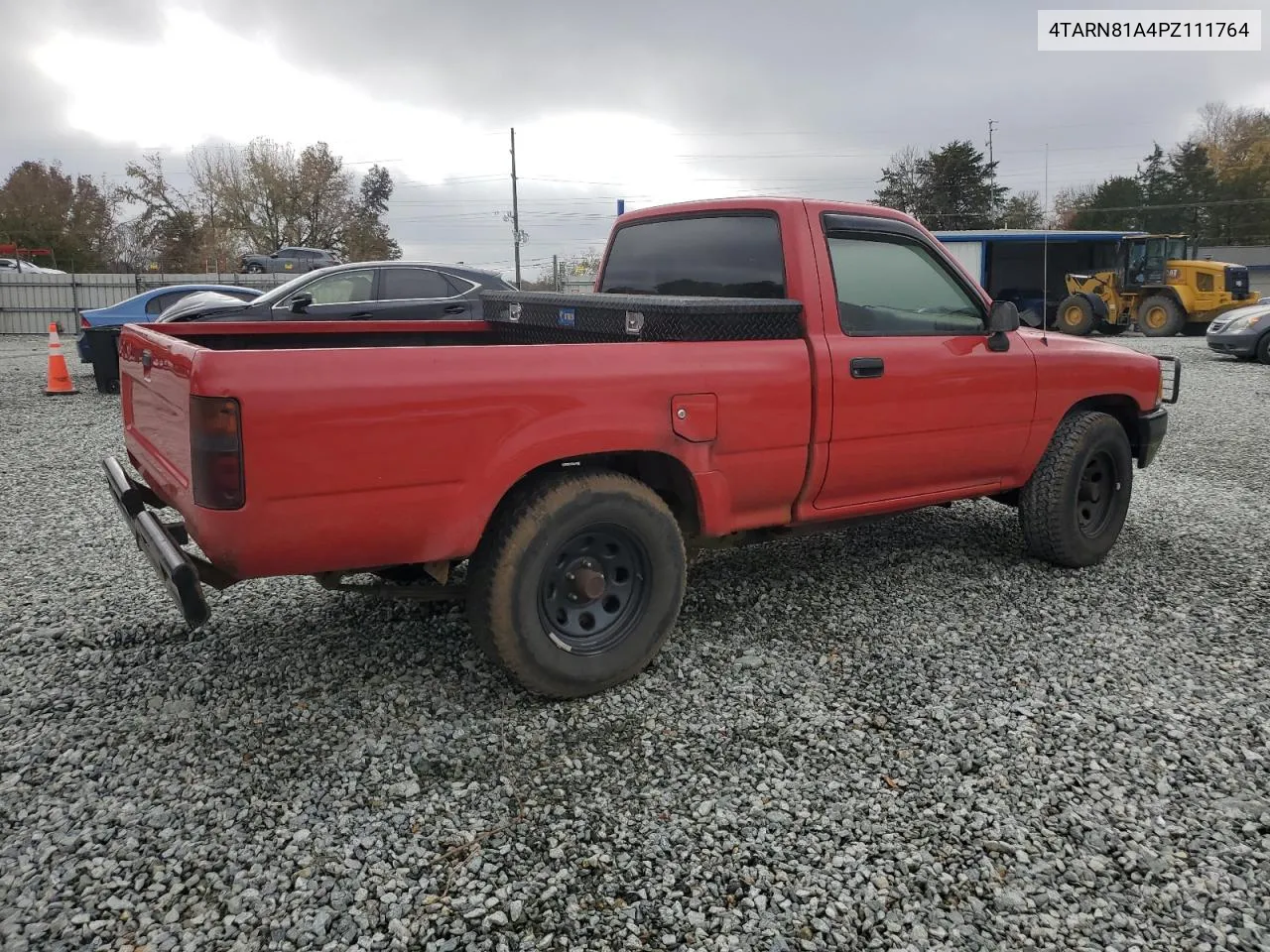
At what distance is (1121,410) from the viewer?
5.04 metres

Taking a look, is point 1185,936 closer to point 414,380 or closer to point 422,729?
point 422,729

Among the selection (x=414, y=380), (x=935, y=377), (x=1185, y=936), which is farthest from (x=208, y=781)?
(x=935, y=377)

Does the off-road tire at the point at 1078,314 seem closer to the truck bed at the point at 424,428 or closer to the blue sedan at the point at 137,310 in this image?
the blue sedan at the point at 137,310

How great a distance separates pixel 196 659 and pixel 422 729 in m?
1.18

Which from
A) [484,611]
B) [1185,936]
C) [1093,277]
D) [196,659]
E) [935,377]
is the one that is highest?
[1093,277]

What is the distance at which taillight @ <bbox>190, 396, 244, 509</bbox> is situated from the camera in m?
2.46

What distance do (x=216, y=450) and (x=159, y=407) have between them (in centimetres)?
75

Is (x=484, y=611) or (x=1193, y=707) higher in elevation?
(x=484, y=611)

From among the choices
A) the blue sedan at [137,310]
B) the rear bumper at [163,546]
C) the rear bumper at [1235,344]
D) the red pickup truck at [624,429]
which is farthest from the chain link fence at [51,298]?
the red pickup truck at [624,429]

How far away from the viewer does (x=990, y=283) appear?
2936 centimetres

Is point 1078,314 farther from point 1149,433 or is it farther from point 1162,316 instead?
point 1149,433

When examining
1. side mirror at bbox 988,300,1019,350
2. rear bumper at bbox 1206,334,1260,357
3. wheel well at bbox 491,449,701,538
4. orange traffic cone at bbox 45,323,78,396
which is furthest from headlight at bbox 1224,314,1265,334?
orange traffic cone at bbox 45,323,78,396

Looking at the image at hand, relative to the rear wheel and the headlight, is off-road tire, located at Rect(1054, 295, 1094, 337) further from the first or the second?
the headlight

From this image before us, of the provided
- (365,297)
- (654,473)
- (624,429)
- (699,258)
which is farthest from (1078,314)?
(624,429)
